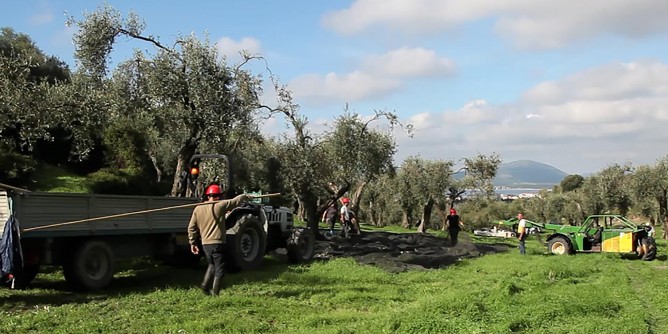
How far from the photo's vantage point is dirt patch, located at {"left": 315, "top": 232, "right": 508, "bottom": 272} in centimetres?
1589

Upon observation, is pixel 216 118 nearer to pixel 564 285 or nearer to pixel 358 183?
pixel 564 285

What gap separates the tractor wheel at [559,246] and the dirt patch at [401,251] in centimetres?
179

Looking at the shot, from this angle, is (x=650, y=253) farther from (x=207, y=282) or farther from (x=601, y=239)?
(x=207, y=282)

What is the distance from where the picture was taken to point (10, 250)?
9047 millimetres

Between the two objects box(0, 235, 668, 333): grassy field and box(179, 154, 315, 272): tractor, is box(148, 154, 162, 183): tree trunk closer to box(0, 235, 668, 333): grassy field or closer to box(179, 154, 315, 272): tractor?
box(179, 154, 315, 272): tractor

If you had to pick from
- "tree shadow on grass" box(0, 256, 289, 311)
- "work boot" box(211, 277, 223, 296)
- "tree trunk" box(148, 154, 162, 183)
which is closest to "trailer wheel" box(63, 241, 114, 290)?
"tree shadow on grass" box(0, 256, 289, 311)

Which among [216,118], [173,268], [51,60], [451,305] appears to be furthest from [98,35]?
[51,60]

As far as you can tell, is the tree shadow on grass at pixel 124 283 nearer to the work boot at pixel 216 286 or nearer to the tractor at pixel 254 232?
the tractor at pixel 254 232

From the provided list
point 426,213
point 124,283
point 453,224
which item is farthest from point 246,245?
point 426,213

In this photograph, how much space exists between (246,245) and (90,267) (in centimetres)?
393

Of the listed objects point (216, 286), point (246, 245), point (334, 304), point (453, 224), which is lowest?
point (334, 304)

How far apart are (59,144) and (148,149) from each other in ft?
15.1

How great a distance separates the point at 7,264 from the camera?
9031 millimetres

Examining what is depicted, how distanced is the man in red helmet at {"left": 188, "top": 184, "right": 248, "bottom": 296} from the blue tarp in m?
2.51
